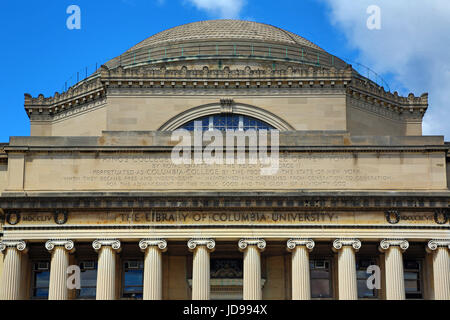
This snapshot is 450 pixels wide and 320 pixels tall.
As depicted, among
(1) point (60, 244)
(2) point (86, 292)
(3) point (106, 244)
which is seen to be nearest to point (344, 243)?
(3) point (106, 244)

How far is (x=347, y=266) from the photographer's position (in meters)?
49.5

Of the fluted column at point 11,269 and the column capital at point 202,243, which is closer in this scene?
the fluted column at point 11,269

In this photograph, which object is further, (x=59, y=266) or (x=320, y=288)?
(x=320, y=288)

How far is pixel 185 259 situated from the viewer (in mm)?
52812

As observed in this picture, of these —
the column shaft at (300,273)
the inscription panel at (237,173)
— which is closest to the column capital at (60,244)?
the inscription panel at (237,173)

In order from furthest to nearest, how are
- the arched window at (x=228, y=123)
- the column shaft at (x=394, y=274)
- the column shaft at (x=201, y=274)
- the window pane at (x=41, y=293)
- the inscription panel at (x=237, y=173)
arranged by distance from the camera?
the arched window at (x=228, y=123) → the window pane at (x=41, y=293) → the inscription panel at (x=237, y=173) → the column shaft at (x=394, y=274) → the column shaft at (x=201, y=274)

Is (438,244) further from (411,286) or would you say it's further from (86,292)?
(86,292)

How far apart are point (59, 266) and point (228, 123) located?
1659cm

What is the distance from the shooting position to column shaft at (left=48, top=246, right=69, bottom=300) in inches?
1925

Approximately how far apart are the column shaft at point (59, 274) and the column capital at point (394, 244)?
1776 centimetres

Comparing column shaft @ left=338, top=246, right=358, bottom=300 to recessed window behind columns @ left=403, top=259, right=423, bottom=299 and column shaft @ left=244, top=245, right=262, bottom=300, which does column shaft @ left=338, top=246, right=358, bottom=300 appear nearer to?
recessed window behind columns @ left=403, top=259, right=423, bottom=299

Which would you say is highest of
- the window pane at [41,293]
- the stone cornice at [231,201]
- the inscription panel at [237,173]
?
the inscription panel at [237,173]

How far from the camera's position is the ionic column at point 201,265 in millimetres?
49188

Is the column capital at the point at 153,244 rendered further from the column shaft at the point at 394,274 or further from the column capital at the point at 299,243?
the column shaft at the point at 394,274
